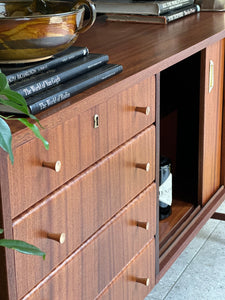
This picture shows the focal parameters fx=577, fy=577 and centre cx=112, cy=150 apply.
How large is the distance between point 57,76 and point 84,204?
0.25 meters

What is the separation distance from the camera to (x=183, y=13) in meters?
1.94

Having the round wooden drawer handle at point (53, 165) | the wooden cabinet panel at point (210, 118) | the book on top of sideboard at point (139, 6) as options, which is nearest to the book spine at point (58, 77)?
the round wooden drawer handle at point (53, 165)

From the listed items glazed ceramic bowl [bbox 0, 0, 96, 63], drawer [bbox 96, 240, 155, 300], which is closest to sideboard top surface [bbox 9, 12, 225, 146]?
glazed ceramic bowl [bbox 0, 0, 96, 63]

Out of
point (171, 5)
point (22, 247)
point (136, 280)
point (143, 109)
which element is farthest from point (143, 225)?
point (171, 5)

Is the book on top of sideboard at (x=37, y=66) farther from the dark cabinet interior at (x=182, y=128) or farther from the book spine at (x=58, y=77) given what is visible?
the dark cabinet interior at (x=182, y=128)

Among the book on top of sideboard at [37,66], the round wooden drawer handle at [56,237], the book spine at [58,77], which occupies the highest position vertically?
the book on top of sideboard at [37,66]

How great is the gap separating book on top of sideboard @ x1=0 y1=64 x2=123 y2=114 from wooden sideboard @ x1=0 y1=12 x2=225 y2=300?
13 millimetres

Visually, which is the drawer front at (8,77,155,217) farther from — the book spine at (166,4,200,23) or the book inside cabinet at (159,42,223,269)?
the book spine at (166,4,200,23)

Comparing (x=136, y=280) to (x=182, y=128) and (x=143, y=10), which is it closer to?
(x=182, y=128)

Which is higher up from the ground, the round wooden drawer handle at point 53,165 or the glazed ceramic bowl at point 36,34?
the glazed ceramic bowl at point 36,34

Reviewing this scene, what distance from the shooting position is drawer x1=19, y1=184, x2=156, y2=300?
1.00 metres

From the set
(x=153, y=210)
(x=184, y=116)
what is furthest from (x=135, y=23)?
(x=153, y=210)

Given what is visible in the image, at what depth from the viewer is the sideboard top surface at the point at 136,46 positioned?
978 mm

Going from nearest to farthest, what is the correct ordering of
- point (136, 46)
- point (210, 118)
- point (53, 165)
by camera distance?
point (53, 165) < point (136, 46) < point (210, 118)
